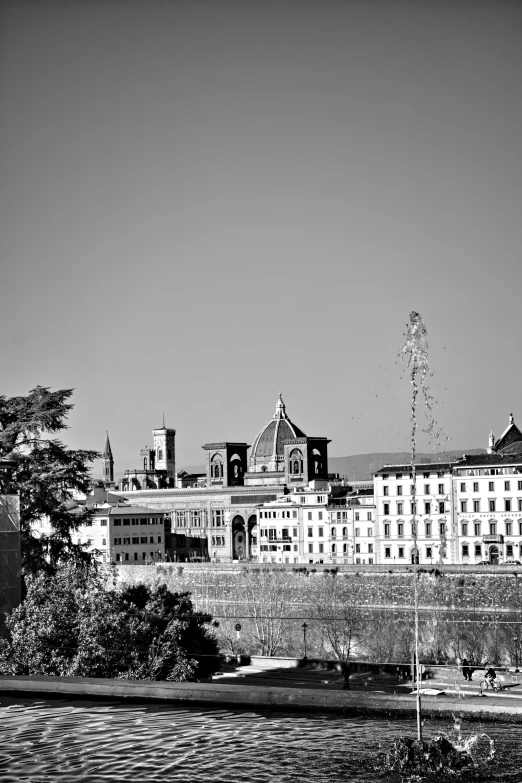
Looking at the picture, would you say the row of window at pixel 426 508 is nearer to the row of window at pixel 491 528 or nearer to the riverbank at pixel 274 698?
the row of window at pixel 491 528

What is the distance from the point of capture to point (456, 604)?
4462 cm

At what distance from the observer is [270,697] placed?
8727 millimetres

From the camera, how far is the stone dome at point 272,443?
104000 mm

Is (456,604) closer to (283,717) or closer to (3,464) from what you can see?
(3,464)

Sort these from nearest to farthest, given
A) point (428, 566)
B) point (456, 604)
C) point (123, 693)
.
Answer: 1. point (123, 693)
2. point (456, 604)
3. point (428, 566)

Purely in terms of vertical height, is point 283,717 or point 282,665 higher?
point 283,717

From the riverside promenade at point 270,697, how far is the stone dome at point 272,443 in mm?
92846

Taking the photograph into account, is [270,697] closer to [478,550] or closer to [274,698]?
[274,698]

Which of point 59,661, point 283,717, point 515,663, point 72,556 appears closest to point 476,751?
point 283,717

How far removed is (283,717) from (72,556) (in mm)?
14310

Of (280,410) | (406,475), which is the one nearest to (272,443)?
(280,410)

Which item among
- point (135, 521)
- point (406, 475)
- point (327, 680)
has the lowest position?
point (327, 680)

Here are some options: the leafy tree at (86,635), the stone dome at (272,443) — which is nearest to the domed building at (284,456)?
the stone dome at (272,443)

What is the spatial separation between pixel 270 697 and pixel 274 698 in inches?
1.5
